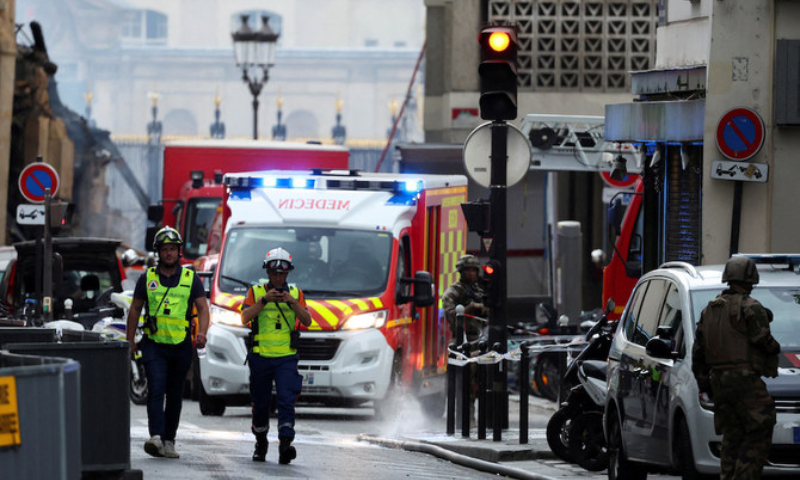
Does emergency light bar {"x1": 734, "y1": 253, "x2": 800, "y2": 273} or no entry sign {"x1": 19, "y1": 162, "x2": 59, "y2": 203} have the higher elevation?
no entry sign {"x1": 19, "y1": 162, "x2": 59, "y2": 203}

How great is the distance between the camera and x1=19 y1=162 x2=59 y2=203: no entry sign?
26.6 m

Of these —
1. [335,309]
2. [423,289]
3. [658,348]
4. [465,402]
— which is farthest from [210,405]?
[658,348]

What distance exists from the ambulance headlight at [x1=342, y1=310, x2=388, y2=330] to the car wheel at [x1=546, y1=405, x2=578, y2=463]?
4844 mm

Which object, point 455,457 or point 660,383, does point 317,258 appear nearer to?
point 455,457

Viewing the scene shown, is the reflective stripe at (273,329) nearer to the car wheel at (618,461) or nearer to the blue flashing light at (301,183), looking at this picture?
the car wheel at (618,461)

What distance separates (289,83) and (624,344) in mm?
107221

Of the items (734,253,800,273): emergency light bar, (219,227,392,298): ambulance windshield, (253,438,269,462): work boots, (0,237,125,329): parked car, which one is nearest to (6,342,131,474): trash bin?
(253,438,269,462): work boots

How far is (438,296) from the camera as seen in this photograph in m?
22.1

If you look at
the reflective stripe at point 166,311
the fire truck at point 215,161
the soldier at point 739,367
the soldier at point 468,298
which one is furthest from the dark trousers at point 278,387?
the fire truck at point 215,161

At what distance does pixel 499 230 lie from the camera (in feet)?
56.3

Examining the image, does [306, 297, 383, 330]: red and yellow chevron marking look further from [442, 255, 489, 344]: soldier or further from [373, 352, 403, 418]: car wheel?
[442, 255, 489, 344]: soldier

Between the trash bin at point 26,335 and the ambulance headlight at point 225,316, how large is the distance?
278 inches

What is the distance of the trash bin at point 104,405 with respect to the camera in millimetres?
11312

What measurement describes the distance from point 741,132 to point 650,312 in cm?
616
